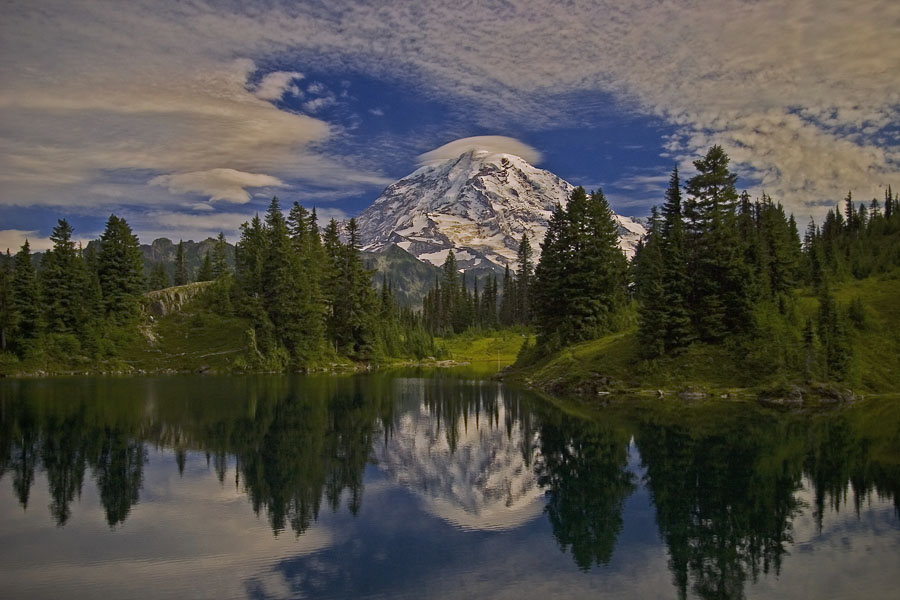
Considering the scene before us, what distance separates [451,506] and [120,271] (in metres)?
105

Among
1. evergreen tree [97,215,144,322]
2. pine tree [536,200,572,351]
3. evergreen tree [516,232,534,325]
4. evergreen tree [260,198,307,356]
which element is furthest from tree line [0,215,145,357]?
evergreen tree [516,232,534,325]

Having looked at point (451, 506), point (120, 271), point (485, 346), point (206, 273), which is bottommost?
point (451, 506)

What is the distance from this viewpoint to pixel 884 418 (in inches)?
1724

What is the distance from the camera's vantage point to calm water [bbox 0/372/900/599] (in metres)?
17.3

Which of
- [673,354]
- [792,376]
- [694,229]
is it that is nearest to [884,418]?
[792,376]

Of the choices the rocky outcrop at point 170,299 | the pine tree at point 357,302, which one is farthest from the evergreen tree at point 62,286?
the pine tree at point 357,302

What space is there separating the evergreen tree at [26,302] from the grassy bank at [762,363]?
77968 millimetres

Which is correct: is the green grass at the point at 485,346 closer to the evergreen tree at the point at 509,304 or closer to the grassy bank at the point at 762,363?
the evergreen tree at the point at 509,304

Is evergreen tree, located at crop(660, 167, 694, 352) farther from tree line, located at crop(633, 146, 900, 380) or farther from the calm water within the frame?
the calm water

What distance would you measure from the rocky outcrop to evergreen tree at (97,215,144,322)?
2184 millimetres

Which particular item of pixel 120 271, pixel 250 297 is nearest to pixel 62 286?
pixel 120 271

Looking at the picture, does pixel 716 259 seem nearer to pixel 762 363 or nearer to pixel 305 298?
pixel 762 363

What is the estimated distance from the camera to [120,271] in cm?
11300

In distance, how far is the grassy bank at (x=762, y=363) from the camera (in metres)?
57.4
